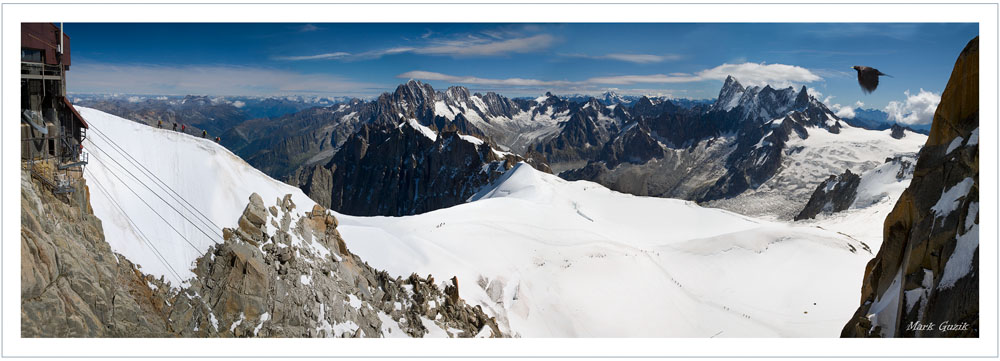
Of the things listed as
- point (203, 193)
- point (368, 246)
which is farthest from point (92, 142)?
point (368, 246)

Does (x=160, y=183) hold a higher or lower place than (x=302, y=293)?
higher

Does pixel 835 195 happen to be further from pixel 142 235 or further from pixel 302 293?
pixel 142 235

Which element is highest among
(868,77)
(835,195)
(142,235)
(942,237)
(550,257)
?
(868,77)

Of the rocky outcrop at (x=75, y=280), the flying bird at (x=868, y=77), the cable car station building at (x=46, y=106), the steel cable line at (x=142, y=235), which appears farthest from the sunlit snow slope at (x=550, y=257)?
the flying bird at (x=868, y=77)

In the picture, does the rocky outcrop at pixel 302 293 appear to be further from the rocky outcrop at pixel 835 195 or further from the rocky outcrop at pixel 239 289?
the rocky outcrop at pixel 835 195

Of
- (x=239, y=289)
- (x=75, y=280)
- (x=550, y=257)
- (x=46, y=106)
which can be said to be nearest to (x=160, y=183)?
(x=46, y=106)

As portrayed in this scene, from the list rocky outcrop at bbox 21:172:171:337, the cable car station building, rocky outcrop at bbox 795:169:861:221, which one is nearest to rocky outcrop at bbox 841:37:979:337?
rocky outcrop at bbox 21:172:171:337
